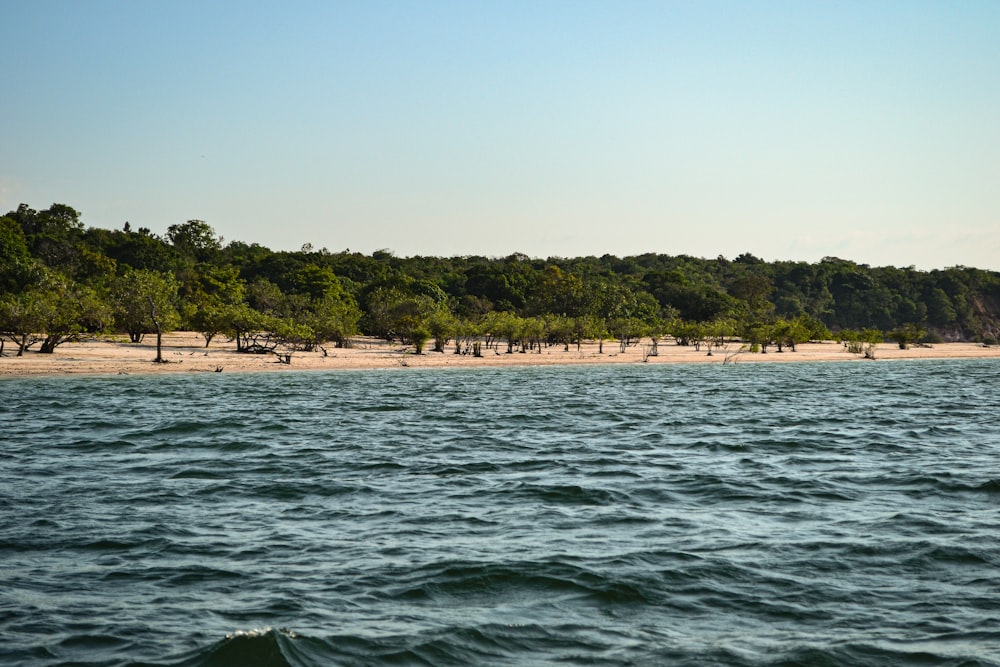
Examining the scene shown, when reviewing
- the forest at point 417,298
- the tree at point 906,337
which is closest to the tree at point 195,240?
the forest at point 417,298

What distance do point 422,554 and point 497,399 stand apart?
3128cm

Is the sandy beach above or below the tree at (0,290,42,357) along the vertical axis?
below

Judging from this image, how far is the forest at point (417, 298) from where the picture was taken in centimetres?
7081

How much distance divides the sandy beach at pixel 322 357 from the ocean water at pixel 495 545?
29.3 m

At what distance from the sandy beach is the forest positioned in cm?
142

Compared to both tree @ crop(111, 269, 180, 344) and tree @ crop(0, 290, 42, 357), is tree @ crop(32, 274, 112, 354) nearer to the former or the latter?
tree @ crop(0, 290, 42, 357)

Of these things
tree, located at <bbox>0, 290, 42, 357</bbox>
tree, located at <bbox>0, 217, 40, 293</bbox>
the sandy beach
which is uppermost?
tree, located at <bbox>0, 217, 40, 293</bbox>

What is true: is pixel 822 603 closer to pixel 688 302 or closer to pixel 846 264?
pixel 688 302

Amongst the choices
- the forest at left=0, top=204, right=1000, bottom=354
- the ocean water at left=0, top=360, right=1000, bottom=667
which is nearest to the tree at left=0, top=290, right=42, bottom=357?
the forest at left=0, top=204, right=1000, bottom=354

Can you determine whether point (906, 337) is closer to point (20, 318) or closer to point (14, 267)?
point (14, 267)

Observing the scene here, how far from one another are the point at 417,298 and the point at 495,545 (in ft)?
287

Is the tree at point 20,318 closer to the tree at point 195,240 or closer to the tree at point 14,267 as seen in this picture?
the tree at point 14,267

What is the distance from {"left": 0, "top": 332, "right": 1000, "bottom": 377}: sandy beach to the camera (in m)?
58.6

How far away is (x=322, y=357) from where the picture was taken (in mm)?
71938
